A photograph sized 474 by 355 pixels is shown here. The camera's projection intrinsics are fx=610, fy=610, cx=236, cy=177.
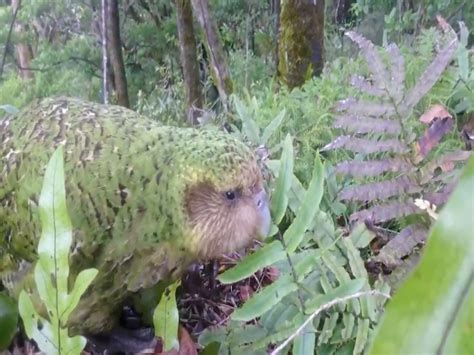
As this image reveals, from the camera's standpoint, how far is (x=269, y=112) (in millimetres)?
1417

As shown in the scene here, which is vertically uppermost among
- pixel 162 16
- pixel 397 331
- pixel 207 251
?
pixel 397 331

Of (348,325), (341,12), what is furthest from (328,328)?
(341,12)

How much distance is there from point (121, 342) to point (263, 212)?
0.21 metres

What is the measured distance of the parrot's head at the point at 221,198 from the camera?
55cm

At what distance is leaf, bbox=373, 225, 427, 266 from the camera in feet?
2.03

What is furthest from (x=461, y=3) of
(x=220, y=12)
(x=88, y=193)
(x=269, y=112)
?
(x=88, y=193)

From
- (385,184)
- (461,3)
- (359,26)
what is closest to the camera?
(385,184)

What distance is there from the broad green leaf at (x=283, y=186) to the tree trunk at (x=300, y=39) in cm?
149

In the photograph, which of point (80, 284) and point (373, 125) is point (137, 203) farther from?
point (373, 125)

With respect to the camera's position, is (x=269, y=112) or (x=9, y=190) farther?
(x=269, y=112)

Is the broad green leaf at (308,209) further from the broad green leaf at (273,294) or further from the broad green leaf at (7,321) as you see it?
the broad green leaf at (7,321)

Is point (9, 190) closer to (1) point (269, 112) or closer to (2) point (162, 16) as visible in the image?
(1) point (269, 112)

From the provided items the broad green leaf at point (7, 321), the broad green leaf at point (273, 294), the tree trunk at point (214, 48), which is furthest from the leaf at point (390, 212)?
the tree trunk at point (214, 48)

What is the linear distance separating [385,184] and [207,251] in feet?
0.75
